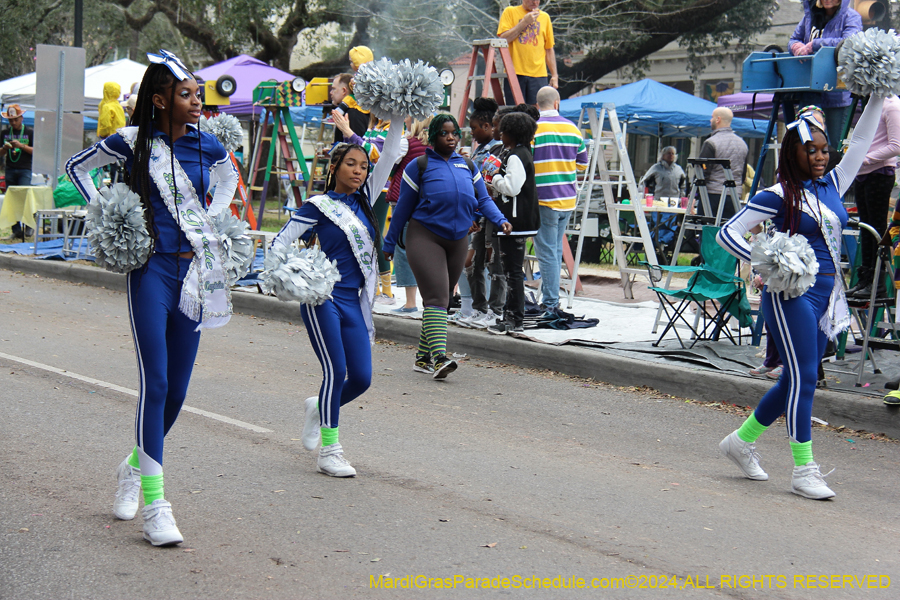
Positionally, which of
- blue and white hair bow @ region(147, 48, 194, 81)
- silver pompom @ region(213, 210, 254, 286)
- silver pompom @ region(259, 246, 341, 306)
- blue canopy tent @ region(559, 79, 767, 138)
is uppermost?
blue canopy tent @ region(559, 79, 767, 138)

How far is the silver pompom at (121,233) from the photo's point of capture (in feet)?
12.8

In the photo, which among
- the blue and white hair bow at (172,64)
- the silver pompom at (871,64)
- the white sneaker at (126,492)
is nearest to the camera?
the blue and white hair bow at (172,64)

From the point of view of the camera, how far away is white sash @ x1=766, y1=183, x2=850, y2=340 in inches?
195

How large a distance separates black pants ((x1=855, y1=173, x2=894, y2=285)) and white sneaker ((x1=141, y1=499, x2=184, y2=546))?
5.67m

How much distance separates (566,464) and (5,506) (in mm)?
2834

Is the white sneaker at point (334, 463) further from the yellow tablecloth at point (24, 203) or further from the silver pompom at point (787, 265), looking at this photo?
the yellow tablecloth at point (24, 203)

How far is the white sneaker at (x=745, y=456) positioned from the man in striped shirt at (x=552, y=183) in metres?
4.43

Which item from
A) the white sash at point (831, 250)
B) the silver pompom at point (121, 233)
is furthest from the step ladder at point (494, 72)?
the silver pompom at point (121, 233)

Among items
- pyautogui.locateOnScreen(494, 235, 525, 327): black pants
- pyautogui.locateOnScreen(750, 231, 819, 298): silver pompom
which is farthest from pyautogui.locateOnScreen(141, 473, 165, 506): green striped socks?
pyautogui.locateOnScreen(494, 235, 525, 327): black pants

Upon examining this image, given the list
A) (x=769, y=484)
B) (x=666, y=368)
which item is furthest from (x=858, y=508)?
(x=666, y=368)

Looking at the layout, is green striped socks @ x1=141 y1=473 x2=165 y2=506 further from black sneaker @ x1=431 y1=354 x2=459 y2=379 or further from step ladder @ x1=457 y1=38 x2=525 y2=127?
step ladder @ x1=457 y1=38 x2=525 y2=127

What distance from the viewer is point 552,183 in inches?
384

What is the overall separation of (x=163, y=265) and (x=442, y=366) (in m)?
3.79

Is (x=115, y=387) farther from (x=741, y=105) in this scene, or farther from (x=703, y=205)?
(x=741, y=105)
